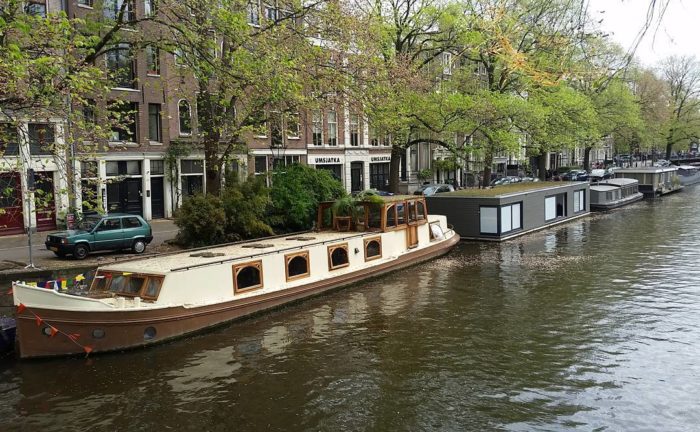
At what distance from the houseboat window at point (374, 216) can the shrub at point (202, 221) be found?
572 cm

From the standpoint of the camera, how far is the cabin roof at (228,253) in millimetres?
15945

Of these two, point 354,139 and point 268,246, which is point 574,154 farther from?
point 268,246

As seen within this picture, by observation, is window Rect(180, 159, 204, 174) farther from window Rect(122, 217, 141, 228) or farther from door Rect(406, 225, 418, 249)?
door Rect(406, 225, 418, 249)

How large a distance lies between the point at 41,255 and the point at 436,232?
54.2 ft

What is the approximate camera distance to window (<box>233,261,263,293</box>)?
1696 cm

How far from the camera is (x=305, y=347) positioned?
47.9 ft

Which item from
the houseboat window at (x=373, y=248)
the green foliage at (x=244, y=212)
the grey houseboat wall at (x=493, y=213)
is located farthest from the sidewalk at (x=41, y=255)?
the grey houseboat wall at (x=493, y=213)

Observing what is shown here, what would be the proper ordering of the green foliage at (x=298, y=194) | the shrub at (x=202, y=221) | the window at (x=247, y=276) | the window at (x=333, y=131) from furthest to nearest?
the window at (x=333, y=131)
the green foliage at (x=298, y=194)
the shrub at (x=202, y=221)
the window at (x=247, y=276)

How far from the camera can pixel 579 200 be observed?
41531mm

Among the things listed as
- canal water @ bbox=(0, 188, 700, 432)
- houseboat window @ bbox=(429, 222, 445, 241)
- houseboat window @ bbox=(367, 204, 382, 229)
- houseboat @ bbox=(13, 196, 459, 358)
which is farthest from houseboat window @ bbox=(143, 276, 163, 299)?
houseboat window @ bbox=(429, 222, 445, 241)

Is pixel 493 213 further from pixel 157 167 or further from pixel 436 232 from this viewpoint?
pixel 157 167

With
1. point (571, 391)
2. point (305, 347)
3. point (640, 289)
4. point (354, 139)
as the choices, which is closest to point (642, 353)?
point (571, 391)

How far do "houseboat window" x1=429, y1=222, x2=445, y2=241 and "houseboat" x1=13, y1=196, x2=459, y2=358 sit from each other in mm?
2040

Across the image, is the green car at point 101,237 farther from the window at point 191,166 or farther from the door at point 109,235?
the window at point 191,166
